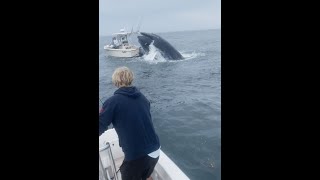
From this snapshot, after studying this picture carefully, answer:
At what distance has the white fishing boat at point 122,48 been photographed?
36.8 m

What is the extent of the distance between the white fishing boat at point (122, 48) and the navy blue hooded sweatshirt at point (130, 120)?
110 ft

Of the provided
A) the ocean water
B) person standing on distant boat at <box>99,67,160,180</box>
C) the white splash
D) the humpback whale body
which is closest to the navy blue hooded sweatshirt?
person standing on distant boat at <box>99,67,160,180</box>

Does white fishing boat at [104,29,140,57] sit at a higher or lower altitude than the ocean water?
higher

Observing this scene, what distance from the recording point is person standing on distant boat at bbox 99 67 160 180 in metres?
3.25

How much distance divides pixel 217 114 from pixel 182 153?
13.5ft

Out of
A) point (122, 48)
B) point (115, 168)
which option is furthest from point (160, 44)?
point (115, 168)

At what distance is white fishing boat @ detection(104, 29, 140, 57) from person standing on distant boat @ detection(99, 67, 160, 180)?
33.6m

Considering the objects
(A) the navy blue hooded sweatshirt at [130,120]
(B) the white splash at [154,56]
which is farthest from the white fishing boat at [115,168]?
(B) the white splash at [154,56]

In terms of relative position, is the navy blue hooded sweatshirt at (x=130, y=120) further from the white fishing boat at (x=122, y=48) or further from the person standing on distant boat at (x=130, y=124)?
the white fishing boat at (x=122, y=48)

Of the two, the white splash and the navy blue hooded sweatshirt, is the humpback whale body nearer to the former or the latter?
the white splash
